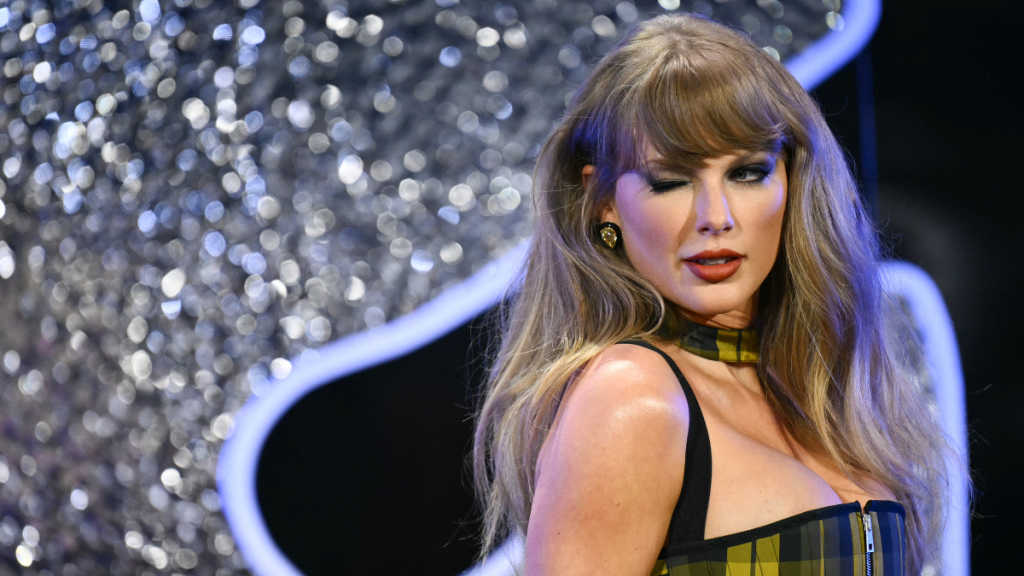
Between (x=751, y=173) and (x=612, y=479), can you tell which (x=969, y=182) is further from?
(x=612, y=479)

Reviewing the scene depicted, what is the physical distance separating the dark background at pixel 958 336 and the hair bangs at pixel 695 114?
0.60 m

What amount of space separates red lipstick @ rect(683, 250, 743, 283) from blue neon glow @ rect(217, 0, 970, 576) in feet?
1.45

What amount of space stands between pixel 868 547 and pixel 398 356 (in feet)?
2.61

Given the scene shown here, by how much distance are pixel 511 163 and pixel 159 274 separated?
644 mm

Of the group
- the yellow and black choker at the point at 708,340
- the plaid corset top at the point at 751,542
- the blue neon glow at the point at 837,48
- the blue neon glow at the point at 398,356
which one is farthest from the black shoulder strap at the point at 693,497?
the blue neon glow at the point at 837,48

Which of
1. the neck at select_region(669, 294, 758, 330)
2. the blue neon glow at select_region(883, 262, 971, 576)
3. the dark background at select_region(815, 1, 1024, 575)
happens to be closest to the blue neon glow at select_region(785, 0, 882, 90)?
the dark background at select_region(815, 1, 1024, 575)

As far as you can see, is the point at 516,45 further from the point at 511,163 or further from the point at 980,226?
the point at 980,226

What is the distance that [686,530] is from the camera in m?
0.82

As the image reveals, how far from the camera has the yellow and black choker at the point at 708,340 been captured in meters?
0.98

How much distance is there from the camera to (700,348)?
100cm

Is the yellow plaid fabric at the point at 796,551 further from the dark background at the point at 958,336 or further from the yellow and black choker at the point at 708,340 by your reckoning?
the dark background at the point at 958,336

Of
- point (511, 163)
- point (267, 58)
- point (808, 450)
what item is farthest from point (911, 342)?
point (267, 58)

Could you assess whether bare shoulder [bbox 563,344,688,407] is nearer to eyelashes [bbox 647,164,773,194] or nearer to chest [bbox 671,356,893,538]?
chest [bbox 671,356,893,538]

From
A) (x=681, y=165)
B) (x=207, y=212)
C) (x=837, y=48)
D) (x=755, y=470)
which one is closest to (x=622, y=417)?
(x=755, y=470)
